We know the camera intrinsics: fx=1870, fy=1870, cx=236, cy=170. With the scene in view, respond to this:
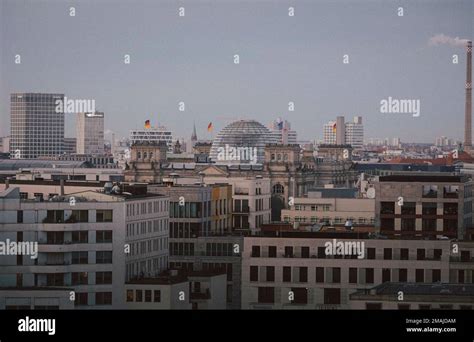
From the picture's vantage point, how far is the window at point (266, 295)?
1542 inches

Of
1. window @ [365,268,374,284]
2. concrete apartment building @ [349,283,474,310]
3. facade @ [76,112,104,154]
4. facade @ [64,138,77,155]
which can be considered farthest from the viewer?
facade @ [64,138,77,155]

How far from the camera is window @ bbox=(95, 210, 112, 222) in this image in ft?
127

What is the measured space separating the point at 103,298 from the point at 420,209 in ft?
44.7

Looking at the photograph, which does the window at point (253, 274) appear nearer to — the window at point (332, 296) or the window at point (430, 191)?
the window at point (332, 296)

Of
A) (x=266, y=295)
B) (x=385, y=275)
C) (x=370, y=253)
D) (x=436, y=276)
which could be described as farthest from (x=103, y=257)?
(x=436, y=276)

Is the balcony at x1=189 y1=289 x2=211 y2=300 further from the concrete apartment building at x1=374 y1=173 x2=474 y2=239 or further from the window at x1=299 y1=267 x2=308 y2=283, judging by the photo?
the concrete apartment building at x1=374 y1=173 x2=474 y2=239

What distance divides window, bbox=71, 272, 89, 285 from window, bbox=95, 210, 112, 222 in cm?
135

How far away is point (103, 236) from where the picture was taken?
126 feet

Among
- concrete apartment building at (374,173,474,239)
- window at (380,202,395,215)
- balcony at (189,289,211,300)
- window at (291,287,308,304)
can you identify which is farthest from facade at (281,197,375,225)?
window at (291,287,308,304)

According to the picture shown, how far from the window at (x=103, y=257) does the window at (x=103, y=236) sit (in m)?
0.26

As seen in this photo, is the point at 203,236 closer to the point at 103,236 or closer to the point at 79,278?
the point at 103,236
